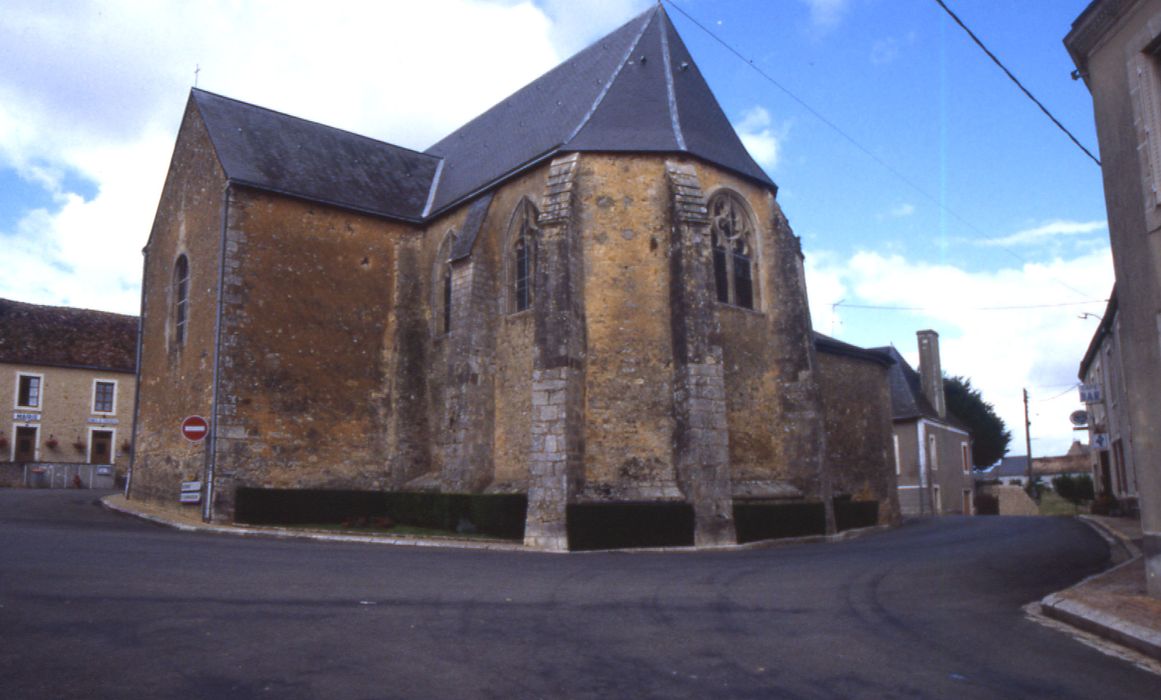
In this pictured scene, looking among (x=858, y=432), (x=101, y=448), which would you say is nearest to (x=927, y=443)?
(x=858, y=432)

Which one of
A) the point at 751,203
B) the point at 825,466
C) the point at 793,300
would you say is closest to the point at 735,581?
the point at 825,466

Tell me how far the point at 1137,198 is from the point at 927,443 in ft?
85.9

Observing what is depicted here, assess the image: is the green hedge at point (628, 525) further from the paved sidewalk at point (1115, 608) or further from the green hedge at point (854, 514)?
the paved sidewalk at point (1115, 608)

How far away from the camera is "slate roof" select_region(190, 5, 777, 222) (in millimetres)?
16844

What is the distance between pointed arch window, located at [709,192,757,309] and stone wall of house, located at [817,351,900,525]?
5.07 m

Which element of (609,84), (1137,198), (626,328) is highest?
(609,84)

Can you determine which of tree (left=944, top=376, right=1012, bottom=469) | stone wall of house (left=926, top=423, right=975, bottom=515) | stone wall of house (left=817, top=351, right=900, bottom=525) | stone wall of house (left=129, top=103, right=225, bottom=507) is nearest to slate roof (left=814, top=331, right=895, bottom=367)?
stone wall of house (left=817, top=351, right=900, bottom=525)

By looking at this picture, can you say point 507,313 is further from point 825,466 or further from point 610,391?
point 825,466

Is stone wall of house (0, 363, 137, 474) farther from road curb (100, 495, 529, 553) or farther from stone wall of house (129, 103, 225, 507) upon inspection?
road curb (100, 495, 529, 553)

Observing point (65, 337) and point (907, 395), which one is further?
point (907, 395)

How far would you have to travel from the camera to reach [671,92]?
1734cm

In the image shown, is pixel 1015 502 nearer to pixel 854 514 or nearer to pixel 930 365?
pixel 930 365

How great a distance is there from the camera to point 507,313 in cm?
1720

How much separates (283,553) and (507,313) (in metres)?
7.59
